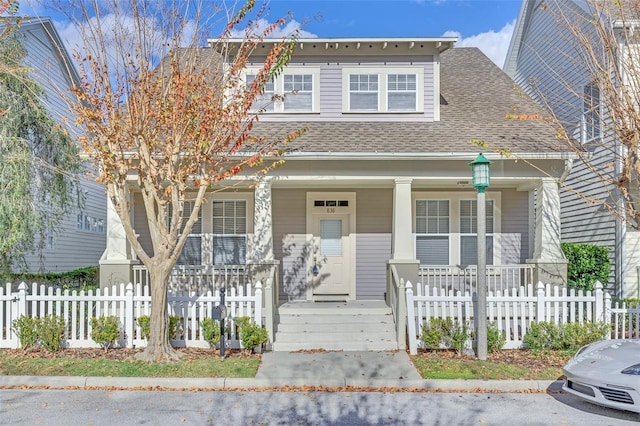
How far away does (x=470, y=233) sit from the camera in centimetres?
1230

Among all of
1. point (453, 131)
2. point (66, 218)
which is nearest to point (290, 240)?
point (453, 131)

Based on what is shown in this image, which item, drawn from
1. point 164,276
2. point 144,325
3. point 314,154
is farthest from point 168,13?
point 144,325

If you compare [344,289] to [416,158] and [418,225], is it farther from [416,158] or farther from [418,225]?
[416,158]

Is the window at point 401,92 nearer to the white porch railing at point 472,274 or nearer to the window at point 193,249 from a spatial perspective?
the white porch railing at point 472,274

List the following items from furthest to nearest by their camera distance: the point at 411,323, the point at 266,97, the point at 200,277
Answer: the point at 266,97 < the point at 200,277 < the point at 411,323

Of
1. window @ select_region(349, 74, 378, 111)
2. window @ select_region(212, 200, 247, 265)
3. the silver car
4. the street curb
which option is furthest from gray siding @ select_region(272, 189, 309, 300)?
the silver car

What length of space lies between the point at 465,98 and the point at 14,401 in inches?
446

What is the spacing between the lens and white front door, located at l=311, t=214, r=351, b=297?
40.3 feet

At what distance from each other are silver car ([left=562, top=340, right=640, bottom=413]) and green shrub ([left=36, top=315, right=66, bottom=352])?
7.79 meters

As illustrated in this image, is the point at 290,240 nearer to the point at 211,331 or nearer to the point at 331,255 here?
the point at 331,255

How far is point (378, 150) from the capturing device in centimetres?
1069

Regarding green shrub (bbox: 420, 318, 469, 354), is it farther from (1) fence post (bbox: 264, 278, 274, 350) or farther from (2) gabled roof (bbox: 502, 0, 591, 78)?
(2) gabled roof (bbox: 502, 0, 591, 78)

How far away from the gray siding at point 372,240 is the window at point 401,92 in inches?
78.1

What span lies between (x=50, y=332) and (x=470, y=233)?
887 centimetres
